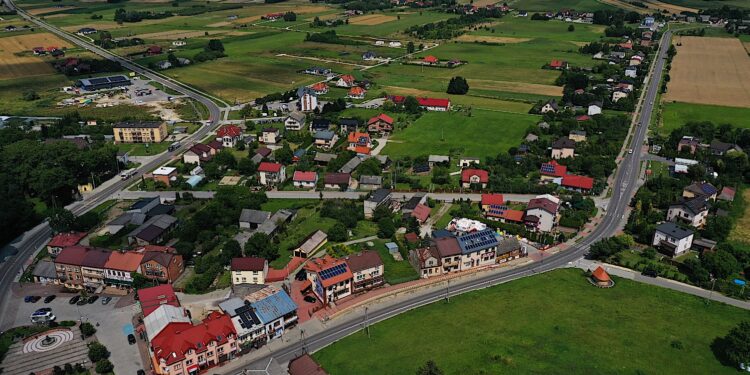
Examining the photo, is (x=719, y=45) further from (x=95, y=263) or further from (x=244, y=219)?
(x=95, y=263)

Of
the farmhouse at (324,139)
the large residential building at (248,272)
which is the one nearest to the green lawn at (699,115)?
the farmhouse at (324,139)

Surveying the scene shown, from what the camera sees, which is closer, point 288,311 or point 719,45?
point 288,311

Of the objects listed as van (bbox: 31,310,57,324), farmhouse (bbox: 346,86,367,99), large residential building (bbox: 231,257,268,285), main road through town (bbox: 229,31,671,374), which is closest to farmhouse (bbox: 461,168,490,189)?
main road through town (bbox: 229,31,671,374)

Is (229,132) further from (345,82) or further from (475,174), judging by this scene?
(345,82)

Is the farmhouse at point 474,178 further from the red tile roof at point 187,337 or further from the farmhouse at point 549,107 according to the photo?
the red tile roof at point 187,337

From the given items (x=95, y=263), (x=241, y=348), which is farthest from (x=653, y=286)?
(x=95, y=263)

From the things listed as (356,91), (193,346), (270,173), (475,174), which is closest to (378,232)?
(475,174)
